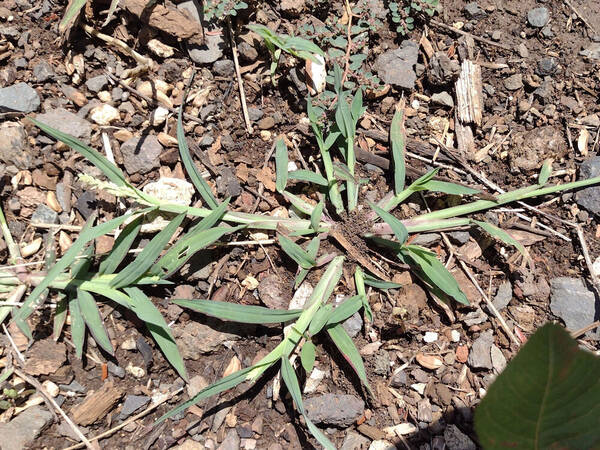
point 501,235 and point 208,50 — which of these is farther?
point 208,50

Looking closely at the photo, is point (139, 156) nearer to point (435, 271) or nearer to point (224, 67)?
point (224, 67)

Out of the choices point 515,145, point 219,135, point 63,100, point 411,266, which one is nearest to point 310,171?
point 219,135

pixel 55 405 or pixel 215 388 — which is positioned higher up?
pixel 215 388

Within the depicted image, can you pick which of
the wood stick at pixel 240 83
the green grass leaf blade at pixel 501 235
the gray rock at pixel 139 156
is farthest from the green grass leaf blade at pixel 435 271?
the gray rock at pixel 139 156

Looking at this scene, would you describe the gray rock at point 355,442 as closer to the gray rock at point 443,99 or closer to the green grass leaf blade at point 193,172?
the green grass leaf blade at point 193,172

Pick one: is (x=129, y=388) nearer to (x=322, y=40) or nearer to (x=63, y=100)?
(x=63, y=100)

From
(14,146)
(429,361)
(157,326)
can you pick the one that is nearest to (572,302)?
(429,361)

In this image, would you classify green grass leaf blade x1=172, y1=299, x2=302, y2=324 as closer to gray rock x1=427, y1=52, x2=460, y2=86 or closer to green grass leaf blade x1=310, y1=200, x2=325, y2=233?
green grass leaf blade x1=310, y1=200, x2=325, y2=233
